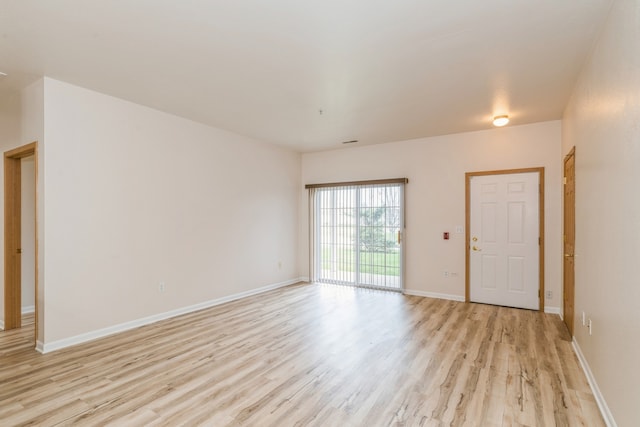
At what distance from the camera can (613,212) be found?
2.11 metres

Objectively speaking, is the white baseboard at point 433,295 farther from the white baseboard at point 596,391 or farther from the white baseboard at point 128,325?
the white baseboard at point 128,325

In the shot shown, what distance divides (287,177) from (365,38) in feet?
14.0

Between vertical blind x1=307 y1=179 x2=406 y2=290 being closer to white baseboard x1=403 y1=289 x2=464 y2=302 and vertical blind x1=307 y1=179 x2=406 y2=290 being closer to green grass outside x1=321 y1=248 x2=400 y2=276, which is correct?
green grass outside x1=321 y1=248 x2=400 y2=276

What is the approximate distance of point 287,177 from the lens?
6.66m

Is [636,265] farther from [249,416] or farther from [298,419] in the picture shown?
[249,416]

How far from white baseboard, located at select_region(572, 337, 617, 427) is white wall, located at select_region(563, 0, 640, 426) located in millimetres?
59

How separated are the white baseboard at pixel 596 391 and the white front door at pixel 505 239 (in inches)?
65.4

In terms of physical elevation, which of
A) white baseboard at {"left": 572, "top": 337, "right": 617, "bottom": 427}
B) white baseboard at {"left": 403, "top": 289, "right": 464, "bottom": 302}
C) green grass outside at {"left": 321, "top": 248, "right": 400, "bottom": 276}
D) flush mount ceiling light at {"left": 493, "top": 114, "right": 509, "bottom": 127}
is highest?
flush mount ceiling light at {"left": 493, "top": 114, "right": 509, "bottom": 127}

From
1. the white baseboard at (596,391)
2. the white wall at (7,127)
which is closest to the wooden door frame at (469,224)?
the white baseboard at (596,391)

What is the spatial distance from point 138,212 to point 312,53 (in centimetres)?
291

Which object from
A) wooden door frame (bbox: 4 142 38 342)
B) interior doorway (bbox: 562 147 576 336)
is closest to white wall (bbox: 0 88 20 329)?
wooden door frame (bbox: 4 142 38 342)

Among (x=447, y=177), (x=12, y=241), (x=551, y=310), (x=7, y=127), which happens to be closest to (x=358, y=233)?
(x=447, y=177)

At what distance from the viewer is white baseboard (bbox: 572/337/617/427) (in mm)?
2101

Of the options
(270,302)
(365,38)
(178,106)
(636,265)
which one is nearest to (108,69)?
(178,106)
